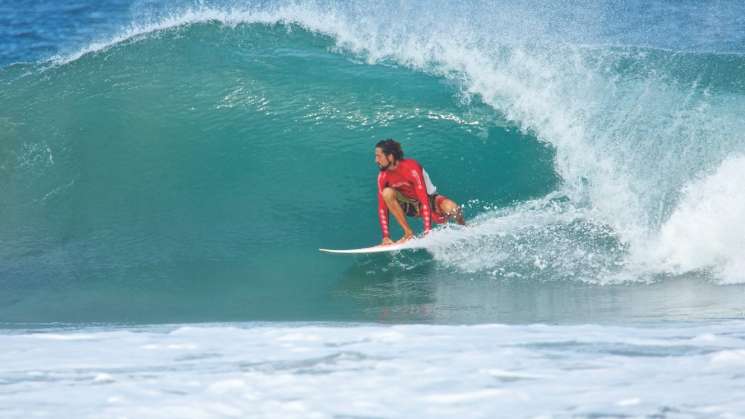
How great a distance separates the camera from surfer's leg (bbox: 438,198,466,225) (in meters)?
8.38

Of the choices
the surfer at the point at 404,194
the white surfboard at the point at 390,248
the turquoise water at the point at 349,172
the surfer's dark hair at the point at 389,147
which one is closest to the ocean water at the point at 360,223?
the turquoise water at the point at 349,172

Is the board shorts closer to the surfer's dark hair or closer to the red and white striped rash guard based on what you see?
the red and white striped rash guard

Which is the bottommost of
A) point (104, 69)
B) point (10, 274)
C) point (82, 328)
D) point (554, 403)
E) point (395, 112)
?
point (554, 403)

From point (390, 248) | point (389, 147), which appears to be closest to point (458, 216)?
point (390, 248)

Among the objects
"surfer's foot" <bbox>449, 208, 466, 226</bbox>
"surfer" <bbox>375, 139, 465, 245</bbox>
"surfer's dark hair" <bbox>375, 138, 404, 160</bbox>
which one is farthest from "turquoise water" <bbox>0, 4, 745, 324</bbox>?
"surfer's dark hair" <bbox>375, 138, 404, 160</bbox>

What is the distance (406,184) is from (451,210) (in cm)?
49

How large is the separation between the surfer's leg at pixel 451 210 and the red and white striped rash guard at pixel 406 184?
→ 0.75 feet

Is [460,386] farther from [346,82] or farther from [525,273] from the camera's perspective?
[346,82]

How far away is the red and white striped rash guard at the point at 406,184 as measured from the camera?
26.6 feet

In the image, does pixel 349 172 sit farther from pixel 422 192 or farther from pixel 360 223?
pixel 422 192

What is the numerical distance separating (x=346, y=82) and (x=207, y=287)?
4.13 meters

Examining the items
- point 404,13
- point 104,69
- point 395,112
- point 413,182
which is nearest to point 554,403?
point 413,182

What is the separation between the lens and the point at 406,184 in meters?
8.28

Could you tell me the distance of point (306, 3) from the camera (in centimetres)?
1316
